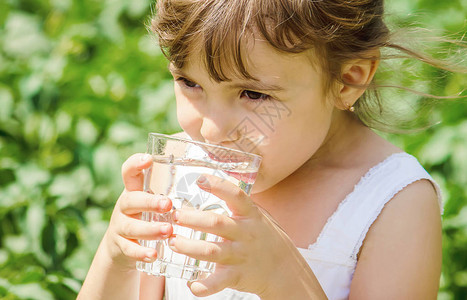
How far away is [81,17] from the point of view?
4398 mm

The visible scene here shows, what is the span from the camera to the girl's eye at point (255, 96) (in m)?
1.85

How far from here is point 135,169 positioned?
64.8 inches

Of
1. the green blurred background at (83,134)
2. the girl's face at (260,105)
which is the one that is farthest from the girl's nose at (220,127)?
the green blurred background at (83,134)

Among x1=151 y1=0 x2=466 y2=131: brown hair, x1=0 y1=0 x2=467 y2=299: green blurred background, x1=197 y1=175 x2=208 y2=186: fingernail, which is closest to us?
x1=197 y1=175 x2=208 y2=186: fingernail

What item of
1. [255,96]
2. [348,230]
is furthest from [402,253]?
[255,96]

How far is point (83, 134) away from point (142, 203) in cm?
188

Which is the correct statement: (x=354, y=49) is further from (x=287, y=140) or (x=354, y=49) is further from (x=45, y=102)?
(x=45, y=102)

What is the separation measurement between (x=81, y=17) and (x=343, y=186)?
2819mm

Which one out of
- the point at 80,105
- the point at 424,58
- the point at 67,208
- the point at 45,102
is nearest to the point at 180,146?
the point at 424,58

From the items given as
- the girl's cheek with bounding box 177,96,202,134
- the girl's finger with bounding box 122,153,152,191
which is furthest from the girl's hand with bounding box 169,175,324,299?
the girl's cheek with bounding box 177,96,202,134

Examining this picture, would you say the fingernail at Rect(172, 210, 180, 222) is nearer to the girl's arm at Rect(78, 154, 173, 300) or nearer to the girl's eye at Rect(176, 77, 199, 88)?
the girl's arm at Rect(78, 154, 173, 300)

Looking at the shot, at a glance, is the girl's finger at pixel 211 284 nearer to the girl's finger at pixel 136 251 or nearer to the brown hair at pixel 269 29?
the girl's finger at pixel 136 251

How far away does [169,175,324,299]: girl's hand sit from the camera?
150 cm

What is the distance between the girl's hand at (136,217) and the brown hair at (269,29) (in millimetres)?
362
